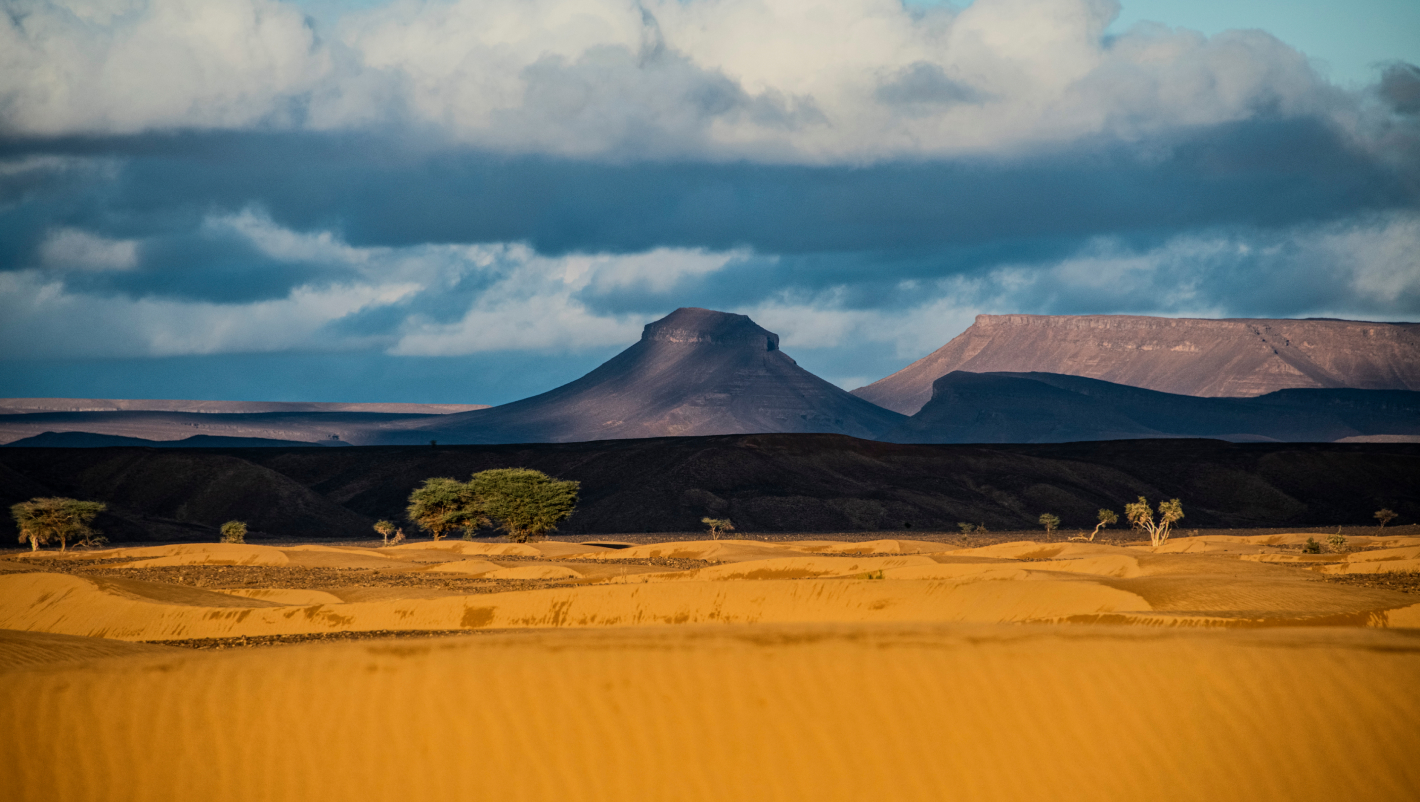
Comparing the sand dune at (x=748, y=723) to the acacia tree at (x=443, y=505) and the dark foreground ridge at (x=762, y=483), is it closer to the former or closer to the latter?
the acacia tree at (x=443, y=505)

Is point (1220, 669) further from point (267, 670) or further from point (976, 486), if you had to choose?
point (976, 486)

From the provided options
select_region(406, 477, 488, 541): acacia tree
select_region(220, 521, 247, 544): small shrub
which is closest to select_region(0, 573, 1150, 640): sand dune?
select_region(406, 477, 488, 541): acacia tree

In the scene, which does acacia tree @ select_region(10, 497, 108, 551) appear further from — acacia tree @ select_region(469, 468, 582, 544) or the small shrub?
acacia tree @ select_region(469, 468, 582, 544)

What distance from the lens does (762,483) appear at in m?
105

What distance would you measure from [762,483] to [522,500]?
42271mm

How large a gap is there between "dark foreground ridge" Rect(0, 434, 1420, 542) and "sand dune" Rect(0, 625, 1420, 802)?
71430mm

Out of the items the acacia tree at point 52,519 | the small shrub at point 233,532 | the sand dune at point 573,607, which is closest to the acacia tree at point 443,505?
the small shrub at point 233,532

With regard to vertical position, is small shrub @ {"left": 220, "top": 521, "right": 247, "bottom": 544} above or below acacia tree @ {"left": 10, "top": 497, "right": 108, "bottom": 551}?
below

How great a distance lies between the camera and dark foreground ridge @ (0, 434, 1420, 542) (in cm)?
9325

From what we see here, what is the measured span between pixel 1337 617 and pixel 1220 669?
341 inches

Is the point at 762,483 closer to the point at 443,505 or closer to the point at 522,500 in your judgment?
the point at 522,500

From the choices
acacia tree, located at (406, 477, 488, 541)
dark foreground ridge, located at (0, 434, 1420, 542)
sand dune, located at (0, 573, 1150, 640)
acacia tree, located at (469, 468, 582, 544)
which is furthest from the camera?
dark foreground ridge, located at (0, 434, 1420, 542)

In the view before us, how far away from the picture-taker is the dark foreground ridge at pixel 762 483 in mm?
93250

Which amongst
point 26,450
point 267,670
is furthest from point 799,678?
point 26,450
